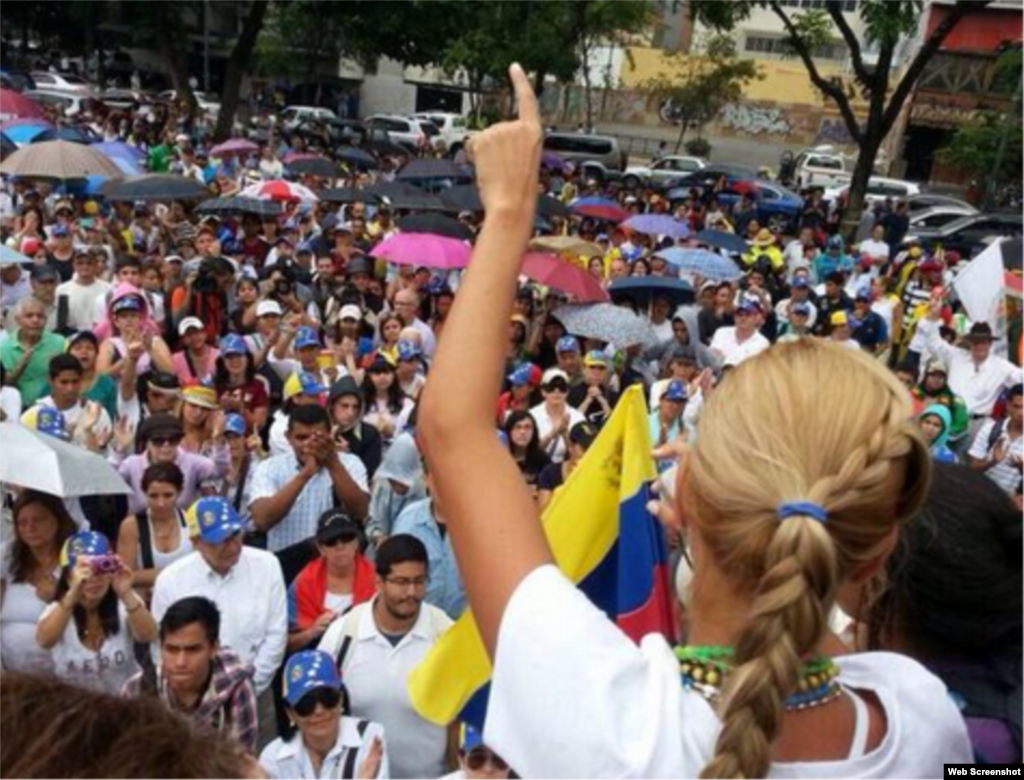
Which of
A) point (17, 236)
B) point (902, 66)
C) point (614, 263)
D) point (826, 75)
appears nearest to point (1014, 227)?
point (614, 263)

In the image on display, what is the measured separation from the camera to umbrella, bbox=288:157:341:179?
17.5m

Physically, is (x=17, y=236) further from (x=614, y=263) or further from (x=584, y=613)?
(x=584, y=613)

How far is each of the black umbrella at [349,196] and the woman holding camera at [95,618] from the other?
35.4 ft

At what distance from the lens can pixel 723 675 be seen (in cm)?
112

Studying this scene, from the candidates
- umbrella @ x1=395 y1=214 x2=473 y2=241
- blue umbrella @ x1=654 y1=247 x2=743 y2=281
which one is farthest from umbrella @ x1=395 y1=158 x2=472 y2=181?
blue umbrella @ x1=654 y1=247 x2=743 y2=281

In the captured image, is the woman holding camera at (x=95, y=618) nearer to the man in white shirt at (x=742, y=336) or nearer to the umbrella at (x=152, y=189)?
the man in white shirt at (x=742, y=336)

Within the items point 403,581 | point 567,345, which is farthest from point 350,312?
point 403,581

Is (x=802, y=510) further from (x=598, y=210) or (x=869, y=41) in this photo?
(x=869, y=41)

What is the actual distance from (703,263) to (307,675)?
8.47 metres

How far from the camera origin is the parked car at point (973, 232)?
66.8ft

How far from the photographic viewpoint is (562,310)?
9062 mm

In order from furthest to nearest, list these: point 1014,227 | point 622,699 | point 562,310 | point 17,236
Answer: point 1014,227 → point 17,236 → point 562,310 → point 622,699

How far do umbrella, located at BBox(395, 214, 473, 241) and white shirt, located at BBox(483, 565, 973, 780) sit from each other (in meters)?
10.3

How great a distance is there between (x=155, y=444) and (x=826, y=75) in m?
48.6
